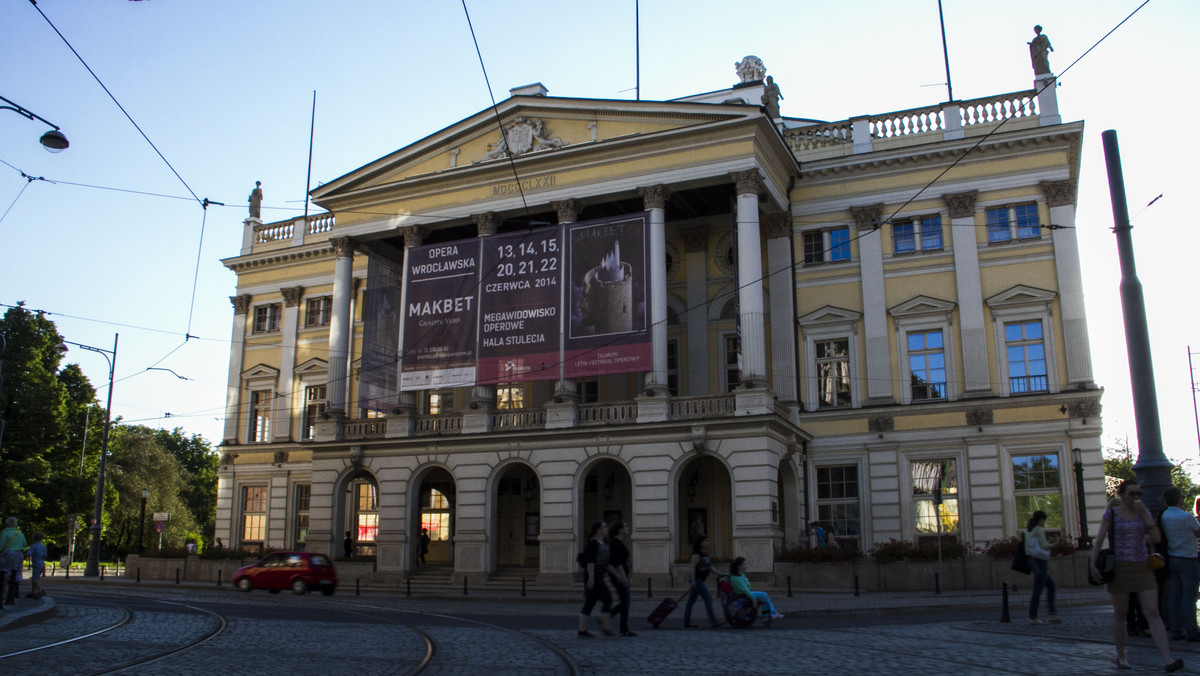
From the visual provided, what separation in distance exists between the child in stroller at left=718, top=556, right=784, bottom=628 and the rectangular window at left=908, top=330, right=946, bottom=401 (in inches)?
741

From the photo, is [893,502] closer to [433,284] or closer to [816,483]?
[816,483]

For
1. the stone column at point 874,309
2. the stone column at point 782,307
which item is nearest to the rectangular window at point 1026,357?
the stone column at point 874,309

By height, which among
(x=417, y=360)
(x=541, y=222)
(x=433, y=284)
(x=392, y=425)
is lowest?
(x=392, y=425)

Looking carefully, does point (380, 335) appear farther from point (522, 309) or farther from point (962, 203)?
point (962, 203)

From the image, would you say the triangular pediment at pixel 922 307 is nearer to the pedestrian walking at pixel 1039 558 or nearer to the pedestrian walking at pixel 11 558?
the pedestrian walking at pixel 1039 558

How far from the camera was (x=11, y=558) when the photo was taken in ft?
62.3

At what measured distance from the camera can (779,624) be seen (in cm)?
1808

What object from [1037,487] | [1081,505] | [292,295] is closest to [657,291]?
[1037,487]

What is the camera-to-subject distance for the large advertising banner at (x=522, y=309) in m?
A: 33.5

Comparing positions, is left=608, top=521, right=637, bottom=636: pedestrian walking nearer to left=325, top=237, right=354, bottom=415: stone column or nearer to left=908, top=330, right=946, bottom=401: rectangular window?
left=908, top=330, right=946, bottom=401: rectangular window

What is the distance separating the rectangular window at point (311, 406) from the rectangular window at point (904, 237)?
26020 millimetres

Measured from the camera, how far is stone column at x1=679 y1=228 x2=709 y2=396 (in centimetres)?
3631

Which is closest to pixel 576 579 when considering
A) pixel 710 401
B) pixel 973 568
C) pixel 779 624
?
pixel 710 401

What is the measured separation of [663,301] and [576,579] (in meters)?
9.54
